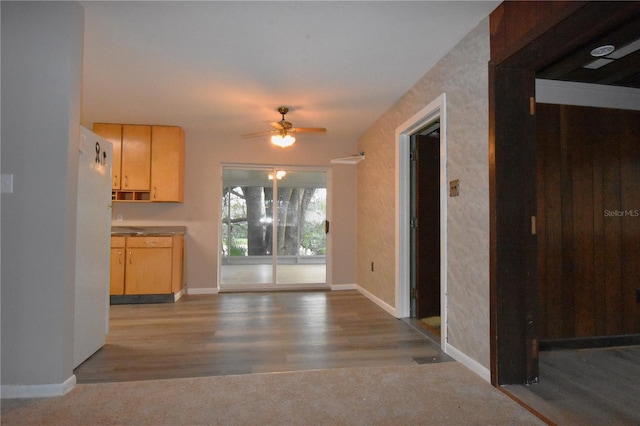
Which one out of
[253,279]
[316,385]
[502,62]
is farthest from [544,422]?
[253,279]

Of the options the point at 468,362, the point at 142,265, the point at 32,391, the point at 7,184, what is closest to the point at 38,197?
the point at 7,184

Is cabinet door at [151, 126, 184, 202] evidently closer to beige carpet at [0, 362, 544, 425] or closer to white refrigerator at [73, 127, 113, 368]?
white refrigerator at [73, 127, 113, 368]

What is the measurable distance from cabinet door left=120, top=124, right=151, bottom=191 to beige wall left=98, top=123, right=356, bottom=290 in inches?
18.7

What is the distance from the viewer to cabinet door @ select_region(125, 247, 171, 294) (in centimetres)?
455

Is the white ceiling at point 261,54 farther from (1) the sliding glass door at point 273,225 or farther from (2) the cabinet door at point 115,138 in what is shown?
(1) the sliding glass door at point 273,225

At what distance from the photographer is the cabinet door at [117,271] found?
4504mm

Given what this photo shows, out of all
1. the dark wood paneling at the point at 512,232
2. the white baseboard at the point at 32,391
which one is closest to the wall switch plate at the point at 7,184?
the white baseboard at the point at 32,391

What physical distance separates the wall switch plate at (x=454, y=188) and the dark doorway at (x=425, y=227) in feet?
3.36

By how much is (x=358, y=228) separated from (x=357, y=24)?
3.58 m

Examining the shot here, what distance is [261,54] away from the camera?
2.88 meters

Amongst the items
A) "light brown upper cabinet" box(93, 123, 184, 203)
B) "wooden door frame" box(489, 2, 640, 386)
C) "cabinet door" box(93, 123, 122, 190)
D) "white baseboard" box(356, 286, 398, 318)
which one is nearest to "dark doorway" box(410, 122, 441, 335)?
"white baseboard" box(356, 286, 398, 318)

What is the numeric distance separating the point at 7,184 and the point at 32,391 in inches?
49.4

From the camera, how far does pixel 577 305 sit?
2.83m

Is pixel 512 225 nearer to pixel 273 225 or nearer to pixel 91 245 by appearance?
pixel 91 245
